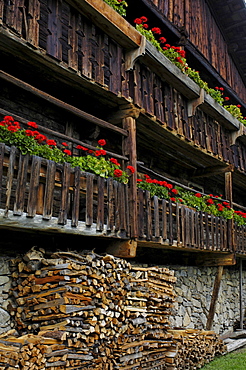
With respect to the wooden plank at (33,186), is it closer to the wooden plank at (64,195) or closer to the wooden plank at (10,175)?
the wooden plank at (10,175)

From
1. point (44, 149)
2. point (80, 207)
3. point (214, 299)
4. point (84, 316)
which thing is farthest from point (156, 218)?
point (214, 299)

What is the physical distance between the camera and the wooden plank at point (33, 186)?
5062mm

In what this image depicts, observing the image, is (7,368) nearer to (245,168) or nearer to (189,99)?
(189,99)

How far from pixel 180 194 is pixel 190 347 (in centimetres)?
316

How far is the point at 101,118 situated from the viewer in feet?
25.8

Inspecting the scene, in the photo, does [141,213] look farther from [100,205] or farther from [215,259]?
[215,259]

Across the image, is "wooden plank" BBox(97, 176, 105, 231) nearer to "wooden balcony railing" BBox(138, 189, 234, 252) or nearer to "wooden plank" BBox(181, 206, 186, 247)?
"wooden balcony railing" BBox(138, 189, 234, 252)

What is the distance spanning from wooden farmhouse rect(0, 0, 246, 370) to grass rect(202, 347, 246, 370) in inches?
8.5

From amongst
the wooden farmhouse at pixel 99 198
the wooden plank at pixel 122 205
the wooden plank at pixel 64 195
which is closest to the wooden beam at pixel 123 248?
the wooden farmhouse at pixel 99 198

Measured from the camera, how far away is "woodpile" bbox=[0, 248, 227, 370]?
5.00 m

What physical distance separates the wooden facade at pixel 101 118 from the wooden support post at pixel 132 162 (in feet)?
0.06

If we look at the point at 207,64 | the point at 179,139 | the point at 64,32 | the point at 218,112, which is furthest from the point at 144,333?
the point at 207,64

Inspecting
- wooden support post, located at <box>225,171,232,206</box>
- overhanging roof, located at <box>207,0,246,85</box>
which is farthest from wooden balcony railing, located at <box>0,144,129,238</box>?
overhanging roof, located at <box>207,0,246,85</box>

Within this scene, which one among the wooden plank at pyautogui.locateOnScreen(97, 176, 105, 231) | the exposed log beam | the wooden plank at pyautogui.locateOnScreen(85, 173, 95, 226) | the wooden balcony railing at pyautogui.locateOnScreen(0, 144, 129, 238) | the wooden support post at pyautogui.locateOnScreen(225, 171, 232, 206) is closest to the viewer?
the wooden balcony railing at pyautogui.locateOnScreen(0, 144, 129, 238)
